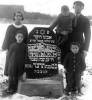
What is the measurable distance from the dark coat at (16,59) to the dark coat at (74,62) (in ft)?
3.47

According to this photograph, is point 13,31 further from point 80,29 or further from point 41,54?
point 80,29

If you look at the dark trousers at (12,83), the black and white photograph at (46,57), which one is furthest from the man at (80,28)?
the dark trousers at (12,83)

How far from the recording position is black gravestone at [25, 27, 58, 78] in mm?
7384

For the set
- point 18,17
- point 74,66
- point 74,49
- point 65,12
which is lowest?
point 74,66

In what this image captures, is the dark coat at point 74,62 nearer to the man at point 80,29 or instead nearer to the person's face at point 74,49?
the person's face at point 74,49

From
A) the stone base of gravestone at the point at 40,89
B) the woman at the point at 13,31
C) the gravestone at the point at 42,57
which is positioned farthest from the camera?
the gravestone at the point at 42,57

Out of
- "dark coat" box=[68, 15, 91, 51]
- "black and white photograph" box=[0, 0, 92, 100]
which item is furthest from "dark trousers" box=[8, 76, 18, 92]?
"dark coat" box=[68, 15, 91, 51]

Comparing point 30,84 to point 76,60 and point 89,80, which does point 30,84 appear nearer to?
point 76,60

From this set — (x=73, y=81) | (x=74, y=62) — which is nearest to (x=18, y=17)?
(x=74, y=62)

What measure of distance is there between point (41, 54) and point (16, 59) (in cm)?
70

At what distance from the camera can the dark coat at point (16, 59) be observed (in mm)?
7035

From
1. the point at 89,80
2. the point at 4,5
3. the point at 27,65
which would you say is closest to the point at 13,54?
the point at 27,65

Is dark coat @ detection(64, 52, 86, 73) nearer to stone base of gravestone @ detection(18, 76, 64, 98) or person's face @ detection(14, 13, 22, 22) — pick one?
stone base of gravestone @ detection(18, 76, 64, 98)

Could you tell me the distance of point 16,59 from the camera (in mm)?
7059
